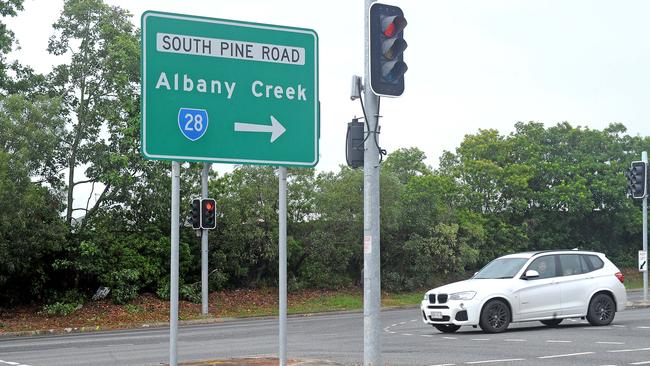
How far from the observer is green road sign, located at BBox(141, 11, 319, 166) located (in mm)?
7676

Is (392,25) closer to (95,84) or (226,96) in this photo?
(226,96)

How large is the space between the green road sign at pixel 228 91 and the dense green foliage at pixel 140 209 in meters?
21.2

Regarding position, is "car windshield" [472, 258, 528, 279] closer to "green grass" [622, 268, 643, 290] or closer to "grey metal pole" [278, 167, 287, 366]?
"grey metal pole" [278, 167, 287, 366]

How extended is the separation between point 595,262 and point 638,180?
1009 centimetres

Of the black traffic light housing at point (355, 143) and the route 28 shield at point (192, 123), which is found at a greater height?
the black traffic light housing at point (355, 143)

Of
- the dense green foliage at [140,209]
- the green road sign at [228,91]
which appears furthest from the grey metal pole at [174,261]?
the dense green foliage at [140,209]

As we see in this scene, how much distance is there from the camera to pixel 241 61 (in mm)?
8172

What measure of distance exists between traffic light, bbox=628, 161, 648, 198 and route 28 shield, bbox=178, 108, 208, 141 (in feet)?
78.2

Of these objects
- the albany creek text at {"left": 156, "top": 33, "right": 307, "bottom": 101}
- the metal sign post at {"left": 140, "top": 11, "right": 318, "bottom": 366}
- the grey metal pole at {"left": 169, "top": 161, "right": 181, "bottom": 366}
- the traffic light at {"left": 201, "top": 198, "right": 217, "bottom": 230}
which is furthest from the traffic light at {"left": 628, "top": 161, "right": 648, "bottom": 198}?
the grey metal pole at {"left": 169, "top": 161, "right": 181, "bottom": 366}

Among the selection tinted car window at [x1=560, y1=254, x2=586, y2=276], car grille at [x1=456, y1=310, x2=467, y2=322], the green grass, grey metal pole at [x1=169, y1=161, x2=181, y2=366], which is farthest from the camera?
the green grass

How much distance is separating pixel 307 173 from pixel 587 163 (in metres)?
20.7

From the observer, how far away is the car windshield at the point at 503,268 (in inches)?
753

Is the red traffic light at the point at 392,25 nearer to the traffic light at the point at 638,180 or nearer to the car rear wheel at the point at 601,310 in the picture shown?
the car rear wheel at the point at 601,310

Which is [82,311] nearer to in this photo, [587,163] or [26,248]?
[26,248]
